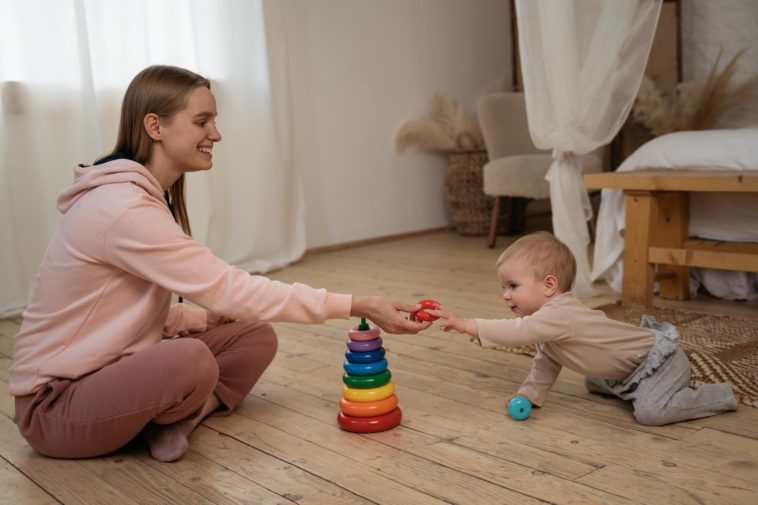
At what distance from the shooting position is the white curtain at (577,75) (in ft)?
8.86

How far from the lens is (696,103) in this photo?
3.95 metres

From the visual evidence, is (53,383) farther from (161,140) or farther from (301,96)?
(301,96)

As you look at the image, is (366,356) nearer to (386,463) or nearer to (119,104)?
(386,463)

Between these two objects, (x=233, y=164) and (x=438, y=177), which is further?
(x=438, y=177)

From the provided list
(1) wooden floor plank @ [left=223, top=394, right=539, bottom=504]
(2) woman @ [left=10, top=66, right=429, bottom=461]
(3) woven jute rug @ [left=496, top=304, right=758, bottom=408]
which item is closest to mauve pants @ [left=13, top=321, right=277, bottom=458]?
(2) woman @ [left=10, top=66, right=429, bottom=461]

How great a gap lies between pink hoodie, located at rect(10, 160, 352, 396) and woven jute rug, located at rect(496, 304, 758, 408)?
0.96 m

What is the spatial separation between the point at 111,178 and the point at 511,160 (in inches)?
115

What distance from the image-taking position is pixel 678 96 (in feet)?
13.9

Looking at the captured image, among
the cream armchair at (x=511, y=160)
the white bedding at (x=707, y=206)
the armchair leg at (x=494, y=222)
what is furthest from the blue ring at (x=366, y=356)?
the armchair leg at (x=494, y=222)

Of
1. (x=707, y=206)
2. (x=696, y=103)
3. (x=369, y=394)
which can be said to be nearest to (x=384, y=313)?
(x=369, y=394)

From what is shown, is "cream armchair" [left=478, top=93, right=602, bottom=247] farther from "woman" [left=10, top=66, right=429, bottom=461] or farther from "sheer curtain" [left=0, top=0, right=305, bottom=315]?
"woman" [left=10, top=66, right=429, bottom=461]

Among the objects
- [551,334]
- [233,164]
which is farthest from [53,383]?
[233,164]

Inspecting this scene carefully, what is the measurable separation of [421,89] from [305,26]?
0.98 metres

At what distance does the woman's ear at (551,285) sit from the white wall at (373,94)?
2.65m
